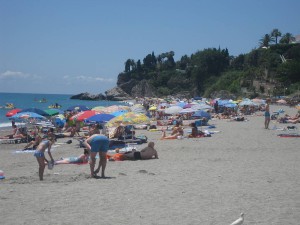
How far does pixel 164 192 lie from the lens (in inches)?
280

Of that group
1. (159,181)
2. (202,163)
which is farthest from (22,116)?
(159,181)

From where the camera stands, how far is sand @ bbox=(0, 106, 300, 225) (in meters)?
5.59

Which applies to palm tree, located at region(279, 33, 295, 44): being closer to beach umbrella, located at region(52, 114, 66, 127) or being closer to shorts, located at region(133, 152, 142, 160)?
beach umbrella, located at region(52, 114, 66, 127)

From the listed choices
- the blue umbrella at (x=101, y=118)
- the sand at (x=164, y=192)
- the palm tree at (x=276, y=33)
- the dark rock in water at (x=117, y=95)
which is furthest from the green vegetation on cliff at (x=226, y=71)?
the sand at (x=164, y=192)

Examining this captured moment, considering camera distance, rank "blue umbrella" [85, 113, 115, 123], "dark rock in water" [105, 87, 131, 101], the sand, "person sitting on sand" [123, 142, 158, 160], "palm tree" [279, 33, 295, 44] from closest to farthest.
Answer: the sand
"person sitting on sand" [123, 142, 158, 160]
"blue umbrella" [85, 113, 115, 123]
"palm tree" [279, 33, 295, 44]
"dark rock in water" [105, 87, 131, 101]

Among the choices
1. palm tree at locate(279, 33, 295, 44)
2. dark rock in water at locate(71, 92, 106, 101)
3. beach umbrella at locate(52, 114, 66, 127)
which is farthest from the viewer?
dark rock in water at locate(71, 92, 106, 101)

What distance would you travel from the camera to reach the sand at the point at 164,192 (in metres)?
5.59

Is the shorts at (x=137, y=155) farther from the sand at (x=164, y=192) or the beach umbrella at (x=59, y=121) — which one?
the beach umbrella at (x=59, y=121)

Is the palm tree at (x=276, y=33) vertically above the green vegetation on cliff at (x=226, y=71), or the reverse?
the palm tree at (x=276, y=33)

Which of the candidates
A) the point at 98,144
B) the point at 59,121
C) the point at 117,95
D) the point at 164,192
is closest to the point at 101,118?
the point at 98,144

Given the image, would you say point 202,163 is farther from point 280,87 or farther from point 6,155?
Answer: point 280,87

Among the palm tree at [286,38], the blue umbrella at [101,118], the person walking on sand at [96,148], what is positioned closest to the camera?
the person walking on sand at [96,148]

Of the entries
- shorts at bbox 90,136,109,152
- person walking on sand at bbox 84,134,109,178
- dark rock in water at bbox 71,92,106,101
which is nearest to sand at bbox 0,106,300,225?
person walking on sand at bbox 84,134,109,178

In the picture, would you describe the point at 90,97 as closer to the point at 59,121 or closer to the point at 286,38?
the point at 286,38
